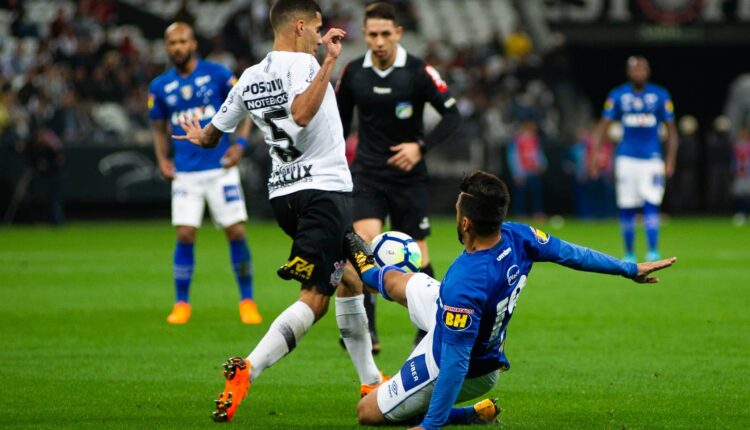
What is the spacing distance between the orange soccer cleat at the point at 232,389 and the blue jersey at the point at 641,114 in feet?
35.4

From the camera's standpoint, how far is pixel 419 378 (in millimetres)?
6375

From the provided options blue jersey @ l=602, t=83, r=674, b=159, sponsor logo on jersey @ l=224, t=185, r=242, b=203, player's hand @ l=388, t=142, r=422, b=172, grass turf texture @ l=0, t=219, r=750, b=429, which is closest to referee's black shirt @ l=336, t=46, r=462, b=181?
player's hand @ l=388, t=142, r=422, b=172

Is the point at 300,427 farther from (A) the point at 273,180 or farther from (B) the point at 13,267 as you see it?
(B) the point at 13,267

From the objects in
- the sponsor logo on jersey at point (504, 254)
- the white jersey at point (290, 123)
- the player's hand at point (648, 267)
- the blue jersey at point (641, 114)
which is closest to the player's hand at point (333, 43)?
the white jersey at point (290, 123)

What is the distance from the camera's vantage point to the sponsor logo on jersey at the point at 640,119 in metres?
16.5

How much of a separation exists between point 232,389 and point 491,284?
5.30 ft

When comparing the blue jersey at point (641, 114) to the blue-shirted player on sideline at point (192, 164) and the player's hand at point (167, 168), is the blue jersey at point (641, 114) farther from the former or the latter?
the player's hand at point (167, 168)

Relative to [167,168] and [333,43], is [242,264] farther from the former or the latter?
[333,43]

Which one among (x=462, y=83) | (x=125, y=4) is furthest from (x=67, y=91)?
(x=462, y=83)

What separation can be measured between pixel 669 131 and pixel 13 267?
358 inches

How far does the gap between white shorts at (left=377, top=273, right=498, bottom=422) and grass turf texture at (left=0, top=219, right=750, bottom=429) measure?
0.38 metres

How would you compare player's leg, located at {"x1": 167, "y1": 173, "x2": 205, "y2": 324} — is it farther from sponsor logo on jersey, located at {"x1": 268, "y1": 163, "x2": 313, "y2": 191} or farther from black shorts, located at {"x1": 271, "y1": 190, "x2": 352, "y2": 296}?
black shorts, located at {"x1": 271, "y1": 190, "x2": 352, "y2": 296}

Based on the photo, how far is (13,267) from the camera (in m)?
16.6

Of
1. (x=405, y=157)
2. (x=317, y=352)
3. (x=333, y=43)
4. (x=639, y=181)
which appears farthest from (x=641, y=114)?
(x=333, y=43)
